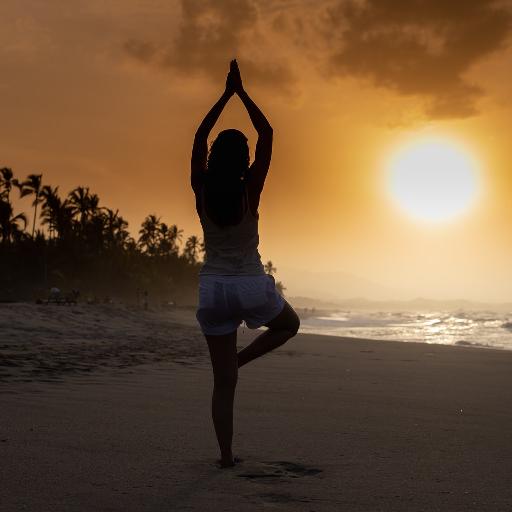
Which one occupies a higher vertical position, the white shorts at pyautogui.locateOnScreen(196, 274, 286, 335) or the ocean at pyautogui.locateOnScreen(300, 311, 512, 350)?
the white shorts at pyautogui.locateOnScreen(196, 274, 286, 335)

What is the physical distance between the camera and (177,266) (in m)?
104

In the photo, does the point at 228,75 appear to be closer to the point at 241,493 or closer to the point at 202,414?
the point at 241,493

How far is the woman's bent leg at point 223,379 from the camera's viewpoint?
359cm

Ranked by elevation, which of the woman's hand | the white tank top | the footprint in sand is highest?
the woman's hand

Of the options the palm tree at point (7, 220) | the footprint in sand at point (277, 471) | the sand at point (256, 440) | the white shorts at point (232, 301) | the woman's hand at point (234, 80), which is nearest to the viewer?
the sand at point (256, 440)

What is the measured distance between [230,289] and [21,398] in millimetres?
2933

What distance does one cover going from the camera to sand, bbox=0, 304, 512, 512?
2980 millimetres

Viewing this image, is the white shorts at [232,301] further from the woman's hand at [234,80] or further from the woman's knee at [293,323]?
the woman's hand at [234,80]

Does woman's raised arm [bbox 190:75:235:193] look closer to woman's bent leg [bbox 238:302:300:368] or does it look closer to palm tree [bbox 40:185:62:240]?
woman's bent leg [bbox 238:302:300:368]

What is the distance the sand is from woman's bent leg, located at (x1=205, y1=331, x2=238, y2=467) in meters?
0.21

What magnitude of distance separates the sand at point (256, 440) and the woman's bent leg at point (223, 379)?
0.21 metres

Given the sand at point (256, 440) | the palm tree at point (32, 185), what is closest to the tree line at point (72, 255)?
the palm tree at point (32, 185)

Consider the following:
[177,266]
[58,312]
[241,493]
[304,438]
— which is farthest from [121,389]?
[177,266]

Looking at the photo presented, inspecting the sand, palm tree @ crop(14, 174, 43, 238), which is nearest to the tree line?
palm tree @ crop(14, 174, 43, 238)
